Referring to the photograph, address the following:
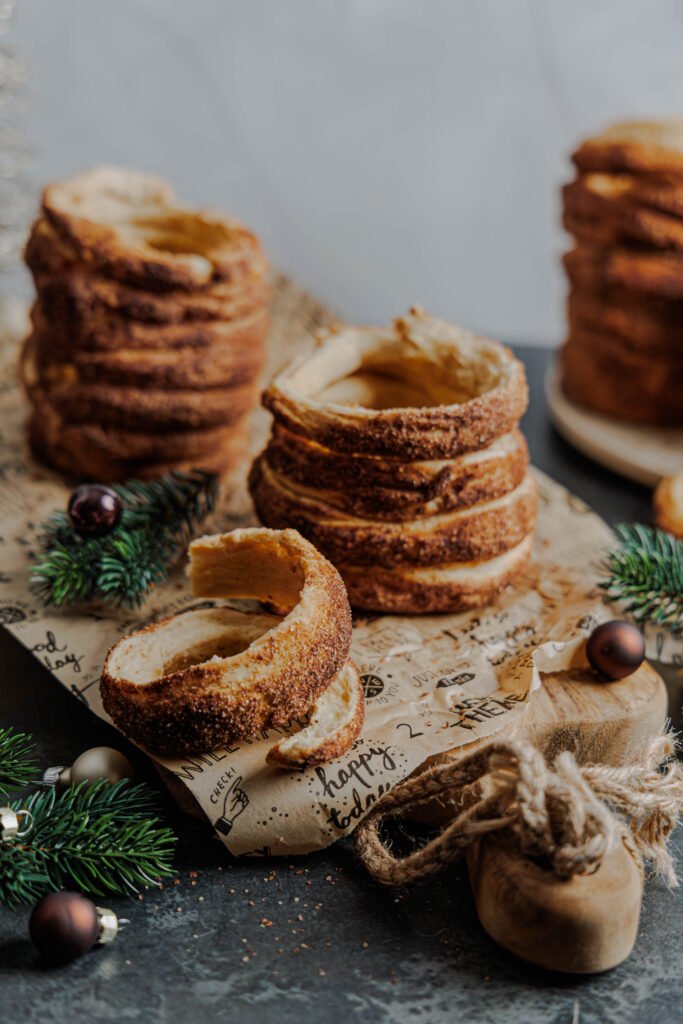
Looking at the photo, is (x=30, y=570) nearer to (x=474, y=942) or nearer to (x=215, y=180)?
(x=474, y=942)

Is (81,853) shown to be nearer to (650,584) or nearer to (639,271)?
(650,584)

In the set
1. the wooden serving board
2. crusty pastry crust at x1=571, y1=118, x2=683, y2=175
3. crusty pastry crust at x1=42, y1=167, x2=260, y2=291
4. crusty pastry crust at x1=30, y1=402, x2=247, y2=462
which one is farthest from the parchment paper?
crusty pastry crust at x1=571, y1=118, x2=683, y2=175

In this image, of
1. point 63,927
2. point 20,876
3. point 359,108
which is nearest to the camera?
point 63,927

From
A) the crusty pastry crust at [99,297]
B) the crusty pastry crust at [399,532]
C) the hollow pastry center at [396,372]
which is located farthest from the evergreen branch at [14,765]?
the crusty pastry crust at [99,297]

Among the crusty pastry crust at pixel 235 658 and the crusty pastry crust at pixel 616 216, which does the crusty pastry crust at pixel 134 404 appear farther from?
the crusty pastry crust at pixel 616 216

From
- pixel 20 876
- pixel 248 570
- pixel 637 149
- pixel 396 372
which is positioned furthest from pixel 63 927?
pixel 637 149
